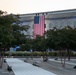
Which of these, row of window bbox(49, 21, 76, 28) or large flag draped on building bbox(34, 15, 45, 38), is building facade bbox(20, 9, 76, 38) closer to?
row of window bbox(49, 21, 76, 28)

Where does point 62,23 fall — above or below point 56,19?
below

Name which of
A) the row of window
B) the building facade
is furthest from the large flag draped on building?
the row of window

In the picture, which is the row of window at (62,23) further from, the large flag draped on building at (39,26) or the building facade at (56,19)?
the large flag draped on building at (39,26)

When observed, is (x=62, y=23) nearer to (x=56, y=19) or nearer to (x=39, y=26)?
(x=56, y=19)

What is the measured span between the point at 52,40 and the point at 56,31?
1.36 meters

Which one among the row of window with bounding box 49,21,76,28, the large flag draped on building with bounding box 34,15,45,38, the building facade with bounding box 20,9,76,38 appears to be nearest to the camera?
the large flag draped on building with bounding box 34,15,45,38

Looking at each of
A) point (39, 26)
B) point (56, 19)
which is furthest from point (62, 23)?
point (39, 26)

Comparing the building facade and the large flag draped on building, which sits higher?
the building facade

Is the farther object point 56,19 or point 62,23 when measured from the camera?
point 56,19

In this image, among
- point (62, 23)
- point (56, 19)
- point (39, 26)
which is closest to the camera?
point (39, 26)

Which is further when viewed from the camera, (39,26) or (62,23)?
(62,23)

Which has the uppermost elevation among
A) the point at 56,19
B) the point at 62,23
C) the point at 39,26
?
the point at 56,19

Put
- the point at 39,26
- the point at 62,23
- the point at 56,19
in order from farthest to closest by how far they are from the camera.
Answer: the point at 56,19 < the point at 62,23 < the point at 39,26

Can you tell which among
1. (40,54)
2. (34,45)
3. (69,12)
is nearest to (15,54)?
(40,54)
